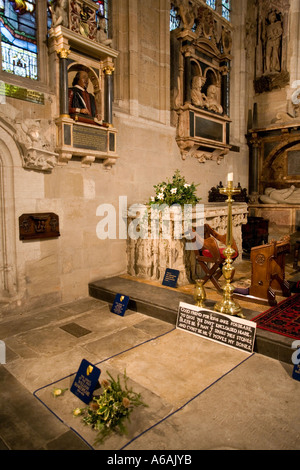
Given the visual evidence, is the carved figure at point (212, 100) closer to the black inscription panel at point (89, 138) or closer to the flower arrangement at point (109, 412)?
the black inscription panel at point (89, 138)

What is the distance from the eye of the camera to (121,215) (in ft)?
19.2

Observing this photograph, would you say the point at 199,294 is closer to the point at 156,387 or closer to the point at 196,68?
the point at 156,387

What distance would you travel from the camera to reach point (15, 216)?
4.36 meters

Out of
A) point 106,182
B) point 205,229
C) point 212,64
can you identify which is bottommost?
point 205,229

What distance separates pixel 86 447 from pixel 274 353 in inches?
78.0

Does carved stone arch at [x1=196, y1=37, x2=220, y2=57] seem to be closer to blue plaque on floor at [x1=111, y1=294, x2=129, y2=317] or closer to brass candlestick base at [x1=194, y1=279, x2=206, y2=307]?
brass candlestick base at [x1=194, y1=279, x2=206, y2=307]

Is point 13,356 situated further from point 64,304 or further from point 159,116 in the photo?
point 159,116

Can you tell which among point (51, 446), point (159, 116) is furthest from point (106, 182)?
point (51, 446)

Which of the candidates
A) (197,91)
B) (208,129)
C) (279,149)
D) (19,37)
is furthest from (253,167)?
(19,37)

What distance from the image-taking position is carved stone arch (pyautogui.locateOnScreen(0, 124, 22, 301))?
420 centimetres

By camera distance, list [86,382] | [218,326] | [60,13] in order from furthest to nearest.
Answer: [60,13], [218,326], [86,382]

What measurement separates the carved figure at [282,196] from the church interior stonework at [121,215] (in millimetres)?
1462

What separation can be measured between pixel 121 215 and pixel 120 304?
74.2 inches

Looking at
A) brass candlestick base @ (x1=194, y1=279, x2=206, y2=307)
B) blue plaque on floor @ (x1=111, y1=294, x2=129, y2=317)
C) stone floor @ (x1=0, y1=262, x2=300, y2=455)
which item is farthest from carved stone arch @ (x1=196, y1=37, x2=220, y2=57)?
stone floor @ (x1=0, y1=262, x2=300, y2=455)
